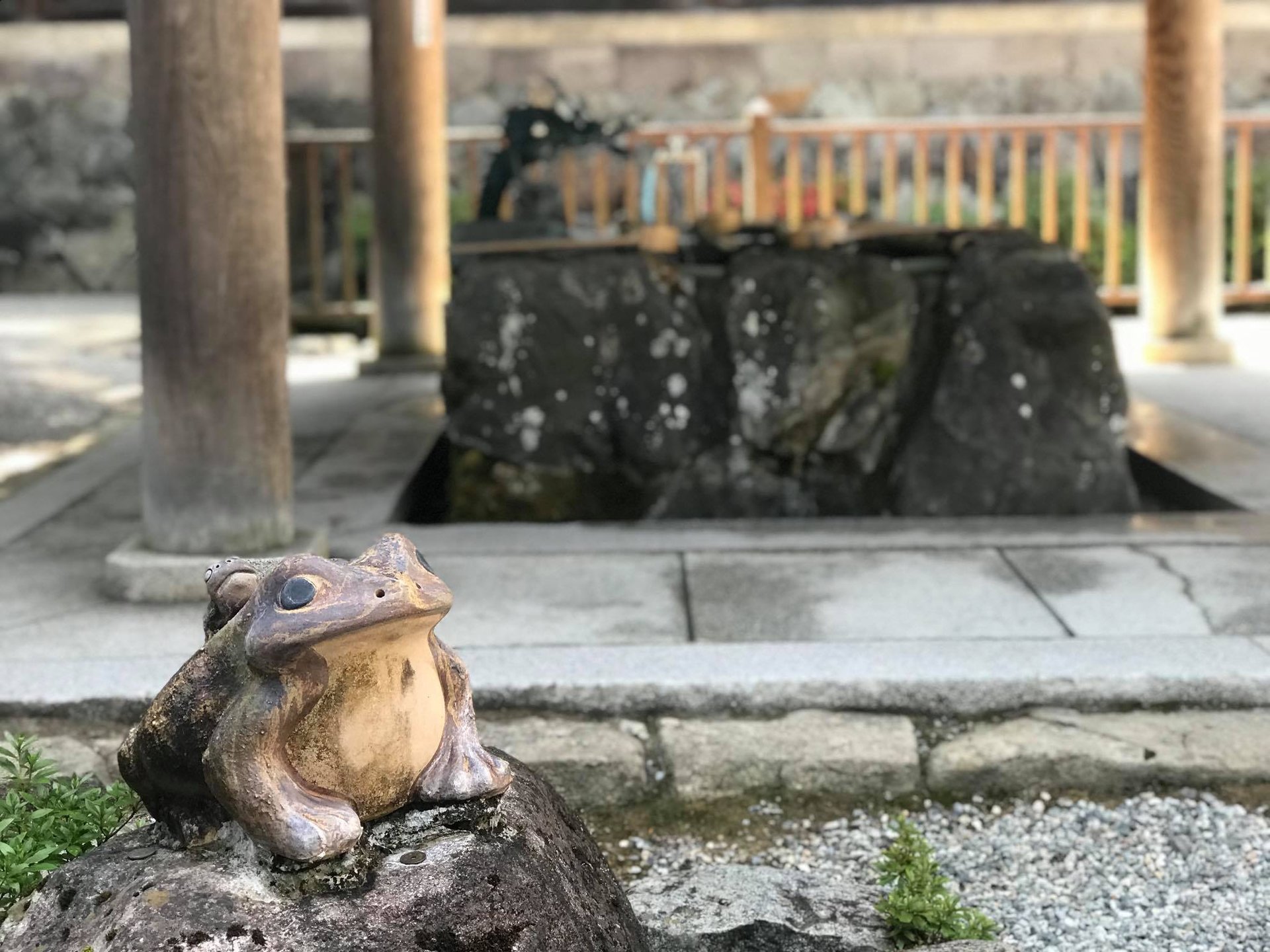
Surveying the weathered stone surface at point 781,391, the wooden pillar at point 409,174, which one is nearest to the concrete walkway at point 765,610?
the weathered stone surface at point 781,391

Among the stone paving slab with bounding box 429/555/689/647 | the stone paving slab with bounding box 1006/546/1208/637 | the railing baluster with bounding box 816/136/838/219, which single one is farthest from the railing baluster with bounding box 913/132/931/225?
the stone paving slab with bounding box 429/555/689/647

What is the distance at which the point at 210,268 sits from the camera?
376cm

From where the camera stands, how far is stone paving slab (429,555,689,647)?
11.7ft

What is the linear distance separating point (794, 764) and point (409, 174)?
5410mm

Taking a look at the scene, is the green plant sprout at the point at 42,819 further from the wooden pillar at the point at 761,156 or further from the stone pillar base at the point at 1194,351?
the wooden pillar at the point at 761,156

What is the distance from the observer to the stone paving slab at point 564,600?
3555mm

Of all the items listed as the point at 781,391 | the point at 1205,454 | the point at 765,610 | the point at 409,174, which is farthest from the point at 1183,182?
the point at 765,610

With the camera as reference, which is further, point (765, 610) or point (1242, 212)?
point (1242, 212)

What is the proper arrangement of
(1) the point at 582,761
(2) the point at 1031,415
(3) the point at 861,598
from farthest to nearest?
(2) the point at 1031,415 < (3) the point at 861,598 < (1) the point at 582,761

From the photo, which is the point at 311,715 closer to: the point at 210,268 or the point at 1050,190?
the point at 210,268

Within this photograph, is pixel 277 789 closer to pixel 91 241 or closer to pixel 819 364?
pixel 819 364

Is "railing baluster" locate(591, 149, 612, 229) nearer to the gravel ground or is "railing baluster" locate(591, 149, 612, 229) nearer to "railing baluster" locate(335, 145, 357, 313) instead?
"railing baluster" locate(335, 145, 357, 313)

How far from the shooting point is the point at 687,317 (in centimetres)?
527

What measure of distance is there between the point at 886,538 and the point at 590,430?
1.17 metres
